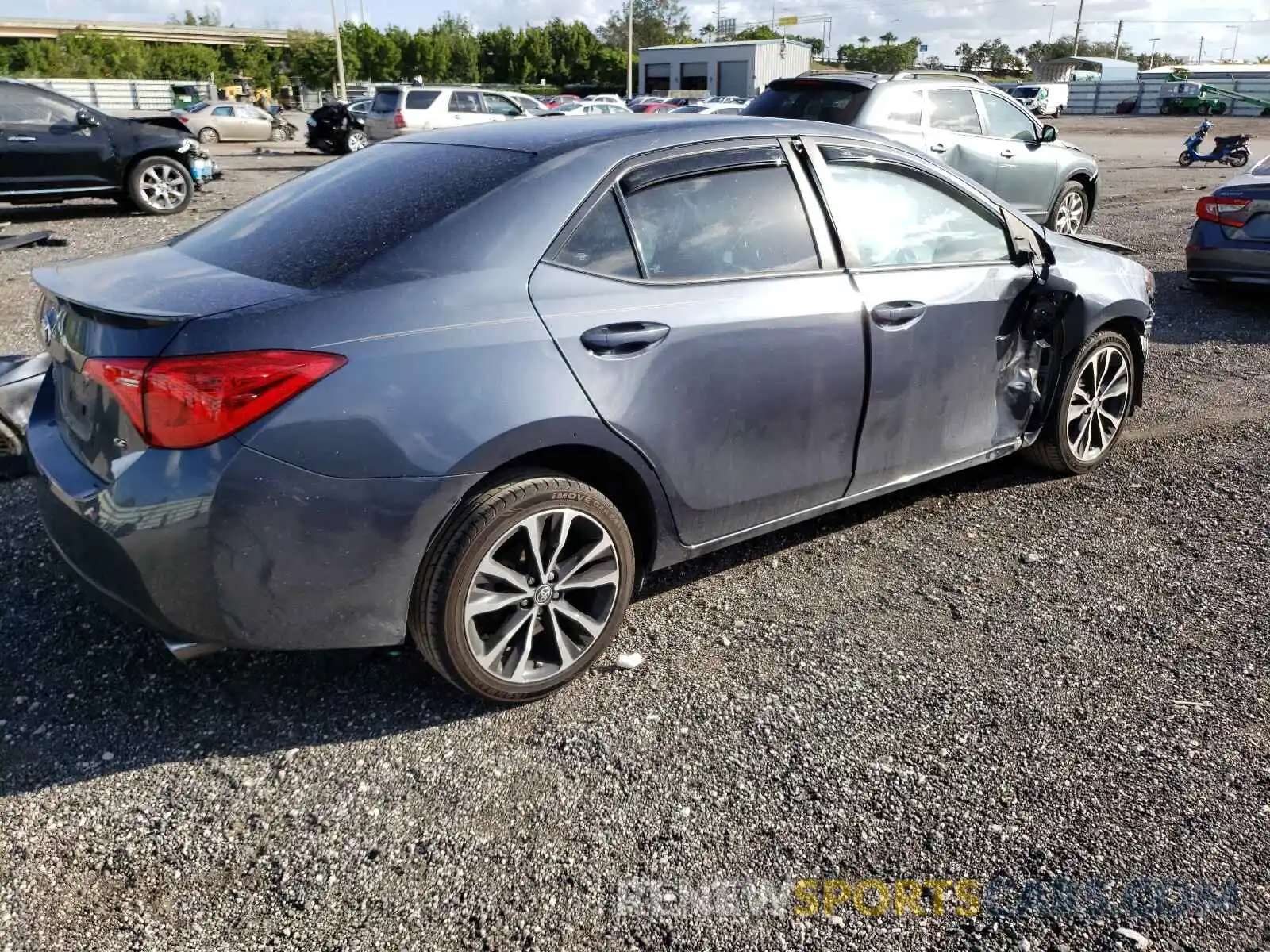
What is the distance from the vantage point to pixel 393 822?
263 centimetres

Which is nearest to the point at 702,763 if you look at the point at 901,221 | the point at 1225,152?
the point at 901,221

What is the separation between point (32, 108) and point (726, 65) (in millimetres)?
70641

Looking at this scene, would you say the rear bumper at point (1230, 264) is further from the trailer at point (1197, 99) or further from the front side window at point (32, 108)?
the trailer at point (1197, 99)

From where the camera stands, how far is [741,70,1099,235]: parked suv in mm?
9477

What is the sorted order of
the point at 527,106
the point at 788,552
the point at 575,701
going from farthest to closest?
the point at 527,106, the point at 788,552, the point at 575,701

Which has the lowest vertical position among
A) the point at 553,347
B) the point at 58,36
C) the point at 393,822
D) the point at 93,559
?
the point at 393,822

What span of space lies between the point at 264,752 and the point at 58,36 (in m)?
101

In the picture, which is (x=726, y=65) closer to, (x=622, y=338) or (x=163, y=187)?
(x=163, y=187)

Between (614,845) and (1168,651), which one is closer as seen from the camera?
(614,845)

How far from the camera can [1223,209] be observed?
8.27 metres

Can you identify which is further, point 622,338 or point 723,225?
point 723,225

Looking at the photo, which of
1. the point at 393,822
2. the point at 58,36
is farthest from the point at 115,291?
the point at 58,36

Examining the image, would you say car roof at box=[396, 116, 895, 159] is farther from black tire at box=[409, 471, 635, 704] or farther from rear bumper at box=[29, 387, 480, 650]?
rear bumper at box=[29, 387, 480, 650]

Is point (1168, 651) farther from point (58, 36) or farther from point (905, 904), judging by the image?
point (58, 36)
